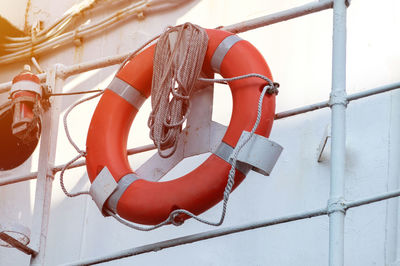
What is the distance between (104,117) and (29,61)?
1595 mm

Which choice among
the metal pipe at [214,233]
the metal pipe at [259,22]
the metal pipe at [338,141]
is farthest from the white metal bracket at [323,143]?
the metal pipe at [214,233]

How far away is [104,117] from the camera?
2240mm

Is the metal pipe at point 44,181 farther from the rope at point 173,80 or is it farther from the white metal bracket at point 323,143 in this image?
the white metal bracket at point 323,143

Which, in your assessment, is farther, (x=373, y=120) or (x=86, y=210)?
(x=86, y=210)

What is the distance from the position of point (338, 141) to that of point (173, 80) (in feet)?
1.46

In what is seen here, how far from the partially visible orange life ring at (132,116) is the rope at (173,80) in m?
0.04

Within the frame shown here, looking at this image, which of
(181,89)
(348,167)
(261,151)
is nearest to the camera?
(261,151)

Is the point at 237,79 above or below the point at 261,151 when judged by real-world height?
above

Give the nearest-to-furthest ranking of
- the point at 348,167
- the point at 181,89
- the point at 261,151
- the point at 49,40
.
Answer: the point at 261,151 < the point at 181,89 < the point at 348,167 < the point at 49,40

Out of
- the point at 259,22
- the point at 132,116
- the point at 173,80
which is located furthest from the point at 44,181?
the point at 259,22

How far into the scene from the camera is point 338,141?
1.96 metres

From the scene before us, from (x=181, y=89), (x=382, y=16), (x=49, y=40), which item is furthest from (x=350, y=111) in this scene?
(x=49, y=40)

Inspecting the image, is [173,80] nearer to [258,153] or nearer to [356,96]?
[258,153]

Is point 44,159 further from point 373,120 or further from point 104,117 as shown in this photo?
point 373,120
